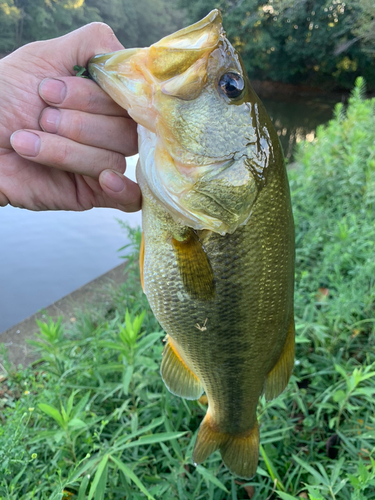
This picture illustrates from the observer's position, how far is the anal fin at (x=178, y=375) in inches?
57.3

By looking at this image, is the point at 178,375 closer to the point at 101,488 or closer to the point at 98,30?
the point at 101,488

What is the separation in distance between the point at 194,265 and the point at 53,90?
30.2 inches

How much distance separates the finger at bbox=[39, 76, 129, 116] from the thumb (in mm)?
126

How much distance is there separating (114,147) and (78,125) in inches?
5.9

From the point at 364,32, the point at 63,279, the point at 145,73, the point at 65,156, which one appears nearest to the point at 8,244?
the point at 63,279

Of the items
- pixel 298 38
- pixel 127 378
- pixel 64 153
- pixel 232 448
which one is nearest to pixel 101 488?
pixel 127 378

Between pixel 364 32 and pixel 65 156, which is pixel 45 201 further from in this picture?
pixel 364 32

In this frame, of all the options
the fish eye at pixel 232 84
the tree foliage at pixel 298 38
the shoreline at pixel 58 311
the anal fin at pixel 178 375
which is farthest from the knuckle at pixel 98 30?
the tree foliage at pixel 298 38

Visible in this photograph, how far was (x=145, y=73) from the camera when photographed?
3.32 ft

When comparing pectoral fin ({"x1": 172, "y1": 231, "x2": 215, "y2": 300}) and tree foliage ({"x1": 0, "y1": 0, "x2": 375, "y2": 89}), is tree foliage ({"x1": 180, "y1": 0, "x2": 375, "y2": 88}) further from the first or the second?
pectoral fin ({"x1": 172, "y1": 231, "x2": 215, "y2": 300})

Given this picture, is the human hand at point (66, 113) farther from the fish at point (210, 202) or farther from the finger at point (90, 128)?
the fish at point (210, 202)

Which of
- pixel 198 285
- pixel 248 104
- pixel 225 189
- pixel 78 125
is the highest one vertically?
pixel 78 125

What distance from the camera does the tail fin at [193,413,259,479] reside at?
1.47 m

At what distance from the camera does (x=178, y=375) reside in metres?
1.48
